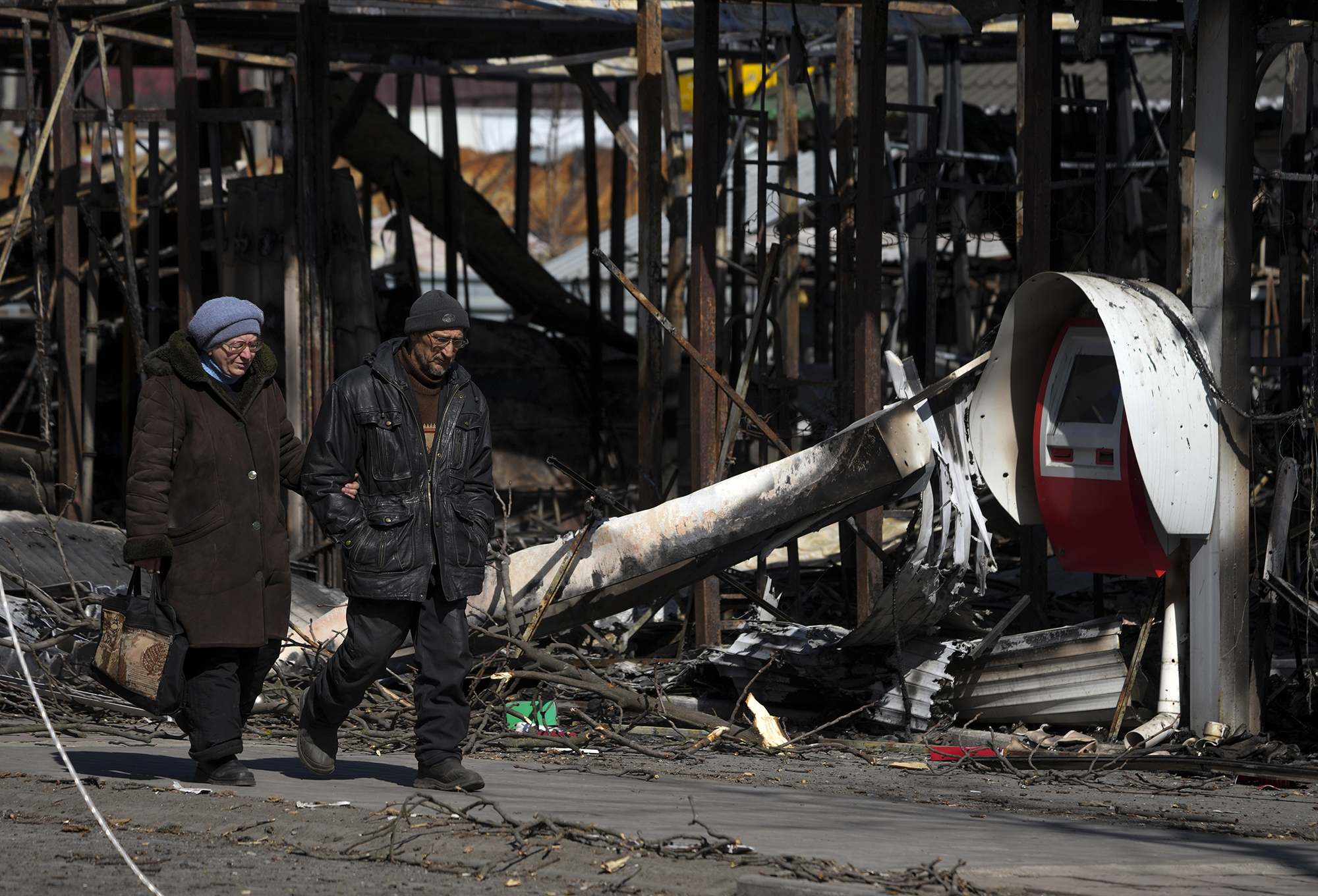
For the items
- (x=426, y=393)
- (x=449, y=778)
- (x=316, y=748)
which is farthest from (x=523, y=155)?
(x=449, y=778)

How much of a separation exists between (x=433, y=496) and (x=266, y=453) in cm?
67

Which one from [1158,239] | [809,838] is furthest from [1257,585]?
[1158,239]

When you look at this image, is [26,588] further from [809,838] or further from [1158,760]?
[1158,760]

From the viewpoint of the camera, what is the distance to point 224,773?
505 cm

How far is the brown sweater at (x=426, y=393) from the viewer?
5094 millimetres

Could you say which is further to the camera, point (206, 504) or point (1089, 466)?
point (1089, 466)

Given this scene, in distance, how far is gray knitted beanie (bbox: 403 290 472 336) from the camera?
4973 millimetres

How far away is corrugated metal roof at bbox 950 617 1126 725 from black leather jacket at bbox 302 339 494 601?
2996 mm

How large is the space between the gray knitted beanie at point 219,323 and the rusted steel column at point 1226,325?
4.29 m

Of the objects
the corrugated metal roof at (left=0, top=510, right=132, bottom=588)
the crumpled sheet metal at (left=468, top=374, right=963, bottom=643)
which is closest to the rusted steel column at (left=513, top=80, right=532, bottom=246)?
the corrugated metal roof at (left=0, top=510, right=132, bottom=588)

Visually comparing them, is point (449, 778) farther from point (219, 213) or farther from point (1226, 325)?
point (219, 213)

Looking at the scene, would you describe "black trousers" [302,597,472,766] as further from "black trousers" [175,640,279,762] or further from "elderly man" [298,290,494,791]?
"black trousers" [175,640,279,762]

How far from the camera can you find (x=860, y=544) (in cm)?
789

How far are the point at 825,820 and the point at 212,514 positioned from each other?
7.64ft
